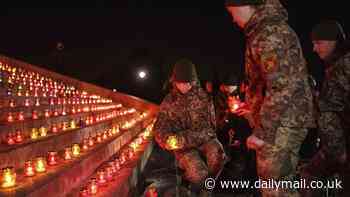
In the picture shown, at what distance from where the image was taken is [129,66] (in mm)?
19875

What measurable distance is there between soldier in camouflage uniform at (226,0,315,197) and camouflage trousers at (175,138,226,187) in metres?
1.52

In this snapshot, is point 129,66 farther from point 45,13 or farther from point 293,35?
point 293,35

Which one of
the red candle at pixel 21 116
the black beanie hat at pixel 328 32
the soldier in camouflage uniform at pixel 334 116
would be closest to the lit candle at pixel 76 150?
the red candle at pixel 21 116

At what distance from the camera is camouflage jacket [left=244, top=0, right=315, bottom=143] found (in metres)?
3.03

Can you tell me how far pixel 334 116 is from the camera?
157 inches

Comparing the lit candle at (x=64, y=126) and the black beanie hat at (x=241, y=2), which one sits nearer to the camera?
the black beanie hat at (x=241, y=2)

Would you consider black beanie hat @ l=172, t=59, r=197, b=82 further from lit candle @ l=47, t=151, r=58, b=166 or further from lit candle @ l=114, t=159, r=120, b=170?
lit candle @ l=47, t=151, r=58, b=166

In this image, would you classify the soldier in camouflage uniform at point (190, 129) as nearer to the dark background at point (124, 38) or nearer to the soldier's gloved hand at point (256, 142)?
the soldier's gloved hand at point (256, 142)

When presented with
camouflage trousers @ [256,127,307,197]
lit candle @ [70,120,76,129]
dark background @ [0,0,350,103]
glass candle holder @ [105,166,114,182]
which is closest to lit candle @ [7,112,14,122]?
lit candle @ [70,120,76,129]

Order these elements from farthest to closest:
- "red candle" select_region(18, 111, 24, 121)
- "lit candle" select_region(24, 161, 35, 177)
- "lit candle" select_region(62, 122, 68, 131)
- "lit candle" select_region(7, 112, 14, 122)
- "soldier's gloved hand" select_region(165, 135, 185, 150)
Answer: "lit candle" select_region(62, 122, 68, 131) → "red candle" select_region(18, 111, 24, 121) → "lit candle" select_region(7, 112, 14, 122) → "soldier's gloved hand" select_region(165, 135, 185, 150) → "lit candle" select_region(24, 161, 35, 177)

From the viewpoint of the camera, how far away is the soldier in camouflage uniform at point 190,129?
15.4 ft

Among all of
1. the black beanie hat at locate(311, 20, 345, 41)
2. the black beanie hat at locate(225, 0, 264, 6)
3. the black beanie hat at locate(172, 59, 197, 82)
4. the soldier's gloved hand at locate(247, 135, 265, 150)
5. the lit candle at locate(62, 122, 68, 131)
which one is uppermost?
the black beanie hat at locate(225, 0, 264, 6)

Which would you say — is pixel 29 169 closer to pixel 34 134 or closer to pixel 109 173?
pixel 109 173

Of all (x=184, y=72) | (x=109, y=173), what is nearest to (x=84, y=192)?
(x=109, y=173)
